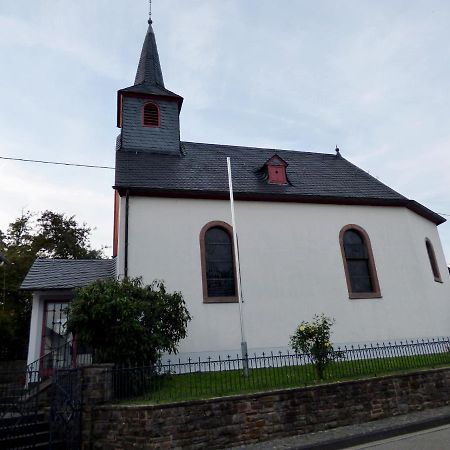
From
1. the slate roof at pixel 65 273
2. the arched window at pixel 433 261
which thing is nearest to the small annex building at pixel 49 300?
the slate roof at pixel 65 273

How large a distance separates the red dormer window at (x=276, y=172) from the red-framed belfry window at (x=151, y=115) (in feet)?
16.5

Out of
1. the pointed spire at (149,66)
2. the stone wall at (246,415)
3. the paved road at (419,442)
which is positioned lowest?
the paved road at (419,442)

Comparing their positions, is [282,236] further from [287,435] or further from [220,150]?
[287,435]

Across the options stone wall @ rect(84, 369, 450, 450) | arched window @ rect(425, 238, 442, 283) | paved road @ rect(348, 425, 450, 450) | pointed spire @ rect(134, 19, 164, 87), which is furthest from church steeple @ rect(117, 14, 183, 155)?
paved road @ rect(348, 425, 450, 450)

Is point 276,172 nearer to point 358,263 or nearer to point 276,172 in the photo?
point 276,172

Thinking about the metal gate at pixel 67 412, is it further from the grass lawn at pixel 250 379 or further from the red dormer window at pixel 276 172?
the red dormer window at pixel 276 172

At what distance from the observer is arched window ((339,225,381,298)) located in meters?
13.8

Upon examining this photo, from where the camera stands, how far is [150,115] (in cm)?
1677

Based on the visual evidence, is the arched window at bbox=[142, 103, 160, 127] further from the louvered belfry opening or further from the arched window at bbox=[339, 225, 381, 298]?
the arched window at bbox=[339, 225, 381, 298]

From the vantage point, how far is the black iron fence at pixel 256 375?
742 cm

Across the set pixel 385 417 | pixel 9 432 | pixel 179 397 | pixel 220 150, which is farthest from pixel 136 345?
pixel 220 150

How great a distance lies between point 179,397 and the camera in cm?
708

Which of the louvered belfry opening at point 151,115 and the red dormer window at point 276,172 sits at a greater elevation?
the louvered belfry opening at point 151,115

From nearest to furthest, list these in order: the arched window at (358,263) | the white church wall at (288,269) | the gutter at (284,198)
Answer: the white church wall at (288,269), the gutter at (284,198), the arched window at (358,263)
